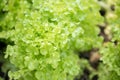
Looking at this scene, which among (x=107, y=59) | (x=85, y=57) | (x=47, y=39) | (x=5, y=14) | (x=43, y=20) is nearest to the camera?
(x=47, y=39)

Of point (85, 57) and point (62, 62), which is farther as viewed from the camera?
point (85, 57)

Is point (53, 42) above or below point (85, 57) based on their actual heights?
above

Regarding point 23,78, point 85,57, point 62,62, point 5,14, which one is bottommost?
point 85,57

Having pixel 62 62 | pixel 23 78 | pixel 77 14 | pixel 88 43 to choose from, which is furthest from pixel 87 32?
pixel 23 78

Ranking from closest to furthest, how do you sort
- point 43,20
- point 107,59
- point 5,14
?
point 43,20 → point 107,59 → point 5,14

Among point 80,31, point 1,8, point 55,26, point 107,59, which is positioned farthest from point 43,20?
point 107,59

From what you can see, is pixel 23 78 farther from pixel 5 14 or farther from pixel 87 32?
pixel 87 32
